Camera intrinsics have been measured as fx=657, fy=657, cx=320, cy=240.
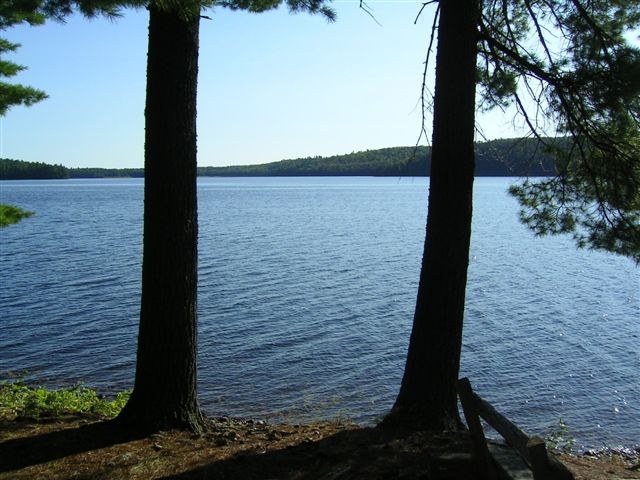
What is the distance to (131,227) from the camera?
4012 cm

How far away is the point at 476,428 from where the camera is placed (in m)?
4.14

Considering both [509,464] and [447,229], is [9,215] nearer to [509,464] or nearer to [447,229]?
[447,229]

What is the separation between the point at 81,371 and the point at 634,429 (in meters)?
9.29

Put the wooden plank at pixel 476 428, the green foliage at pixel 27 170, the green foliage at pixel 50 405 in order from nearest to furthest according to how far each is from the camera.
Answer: the wooden plank at pixel 476 428, the green foliage at pixel 50 405, the green foliage at pixel 27 170

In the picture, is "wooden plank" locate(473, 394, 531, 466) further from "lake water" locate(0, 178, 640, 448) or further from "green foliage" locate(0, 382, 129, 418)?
"green foliage" locate(0, 382, 129, 418)

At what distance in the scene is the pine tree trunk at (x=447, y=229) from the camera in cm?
596

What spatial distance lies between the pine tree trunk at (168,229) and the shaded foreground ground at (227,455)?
0.43 metres

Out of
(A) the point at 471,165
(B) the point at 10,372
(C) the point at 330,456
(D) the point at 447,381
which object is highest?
(A) the point at 471,165

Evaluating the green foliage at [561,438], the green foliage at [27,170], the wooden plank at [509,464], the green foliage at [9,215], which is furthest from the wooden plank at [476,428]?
the green foliage at [27,170]

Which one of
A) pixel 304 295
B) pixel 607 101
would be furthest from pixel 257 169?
pixel 607 101

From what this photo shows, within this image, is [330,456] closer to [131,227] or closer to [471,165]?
[471,165]

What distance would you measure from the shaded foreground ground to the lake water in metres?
3.28

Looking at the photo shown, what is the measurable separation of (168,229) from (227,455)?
2020 millimetres

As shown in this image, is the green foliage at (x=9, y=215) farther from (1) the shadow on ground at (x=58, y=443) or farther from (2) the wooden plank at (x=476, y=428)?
→ (2) the wooden plank at (x=476, y=428)
